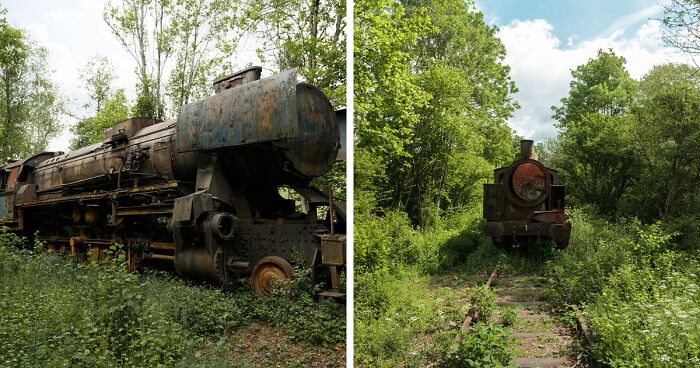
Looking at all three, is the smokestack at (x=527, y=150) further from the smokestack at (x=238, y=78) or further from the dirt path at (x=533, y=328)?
the smokestack at (x=238, y=78)

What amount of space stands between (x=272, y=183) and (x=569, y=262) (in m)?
4.62

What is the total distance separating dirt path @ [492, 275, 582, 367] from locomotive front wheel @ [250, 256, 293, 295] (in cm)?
226

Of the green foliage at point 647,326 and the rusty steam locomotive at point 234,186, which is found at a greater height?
the rusty steam locomotive at point 234,186

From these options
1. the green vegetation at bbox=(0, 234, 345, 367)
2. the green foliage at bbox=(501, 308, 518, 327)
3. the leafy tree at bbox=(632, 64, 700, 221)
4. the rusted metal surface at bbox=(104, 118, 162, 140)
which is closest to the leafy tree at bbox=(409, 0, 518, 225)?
the green foliage at bbox=(501, 308, 518, 327)

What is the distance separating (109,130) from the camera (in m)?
8.32

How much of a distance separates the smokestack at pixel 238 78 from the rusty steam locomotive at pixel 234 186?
0.04 feet

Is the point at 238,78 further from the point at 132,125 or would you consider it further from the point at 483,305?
the point at 483,305

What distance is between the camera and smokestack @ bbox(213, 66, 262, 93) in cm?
583

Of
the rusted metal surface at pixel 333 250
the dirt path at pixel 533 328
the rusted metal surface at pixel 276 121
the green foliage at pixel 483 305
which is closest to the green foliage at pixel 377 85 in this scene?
the rusted metal surface at pixel 276 121

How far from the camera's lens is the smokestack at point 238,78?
5.83 meters

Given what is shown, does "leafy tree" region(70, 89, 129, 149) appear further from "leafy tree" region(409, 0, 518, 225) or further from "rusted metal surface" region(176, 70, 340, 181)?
"leafy tree" region(409, 0, 518, 225)

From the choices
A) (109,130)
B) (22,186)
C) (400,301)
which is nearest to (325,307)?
(400,301)

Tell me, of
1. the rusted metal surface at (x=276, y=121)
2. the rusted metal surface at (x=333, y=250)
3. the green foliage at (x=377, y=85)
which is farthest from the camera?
the rusted metal surface at (x=276, y=121)

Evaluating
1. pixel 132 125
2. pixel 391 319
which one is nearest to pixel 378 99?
pixel 391 319
